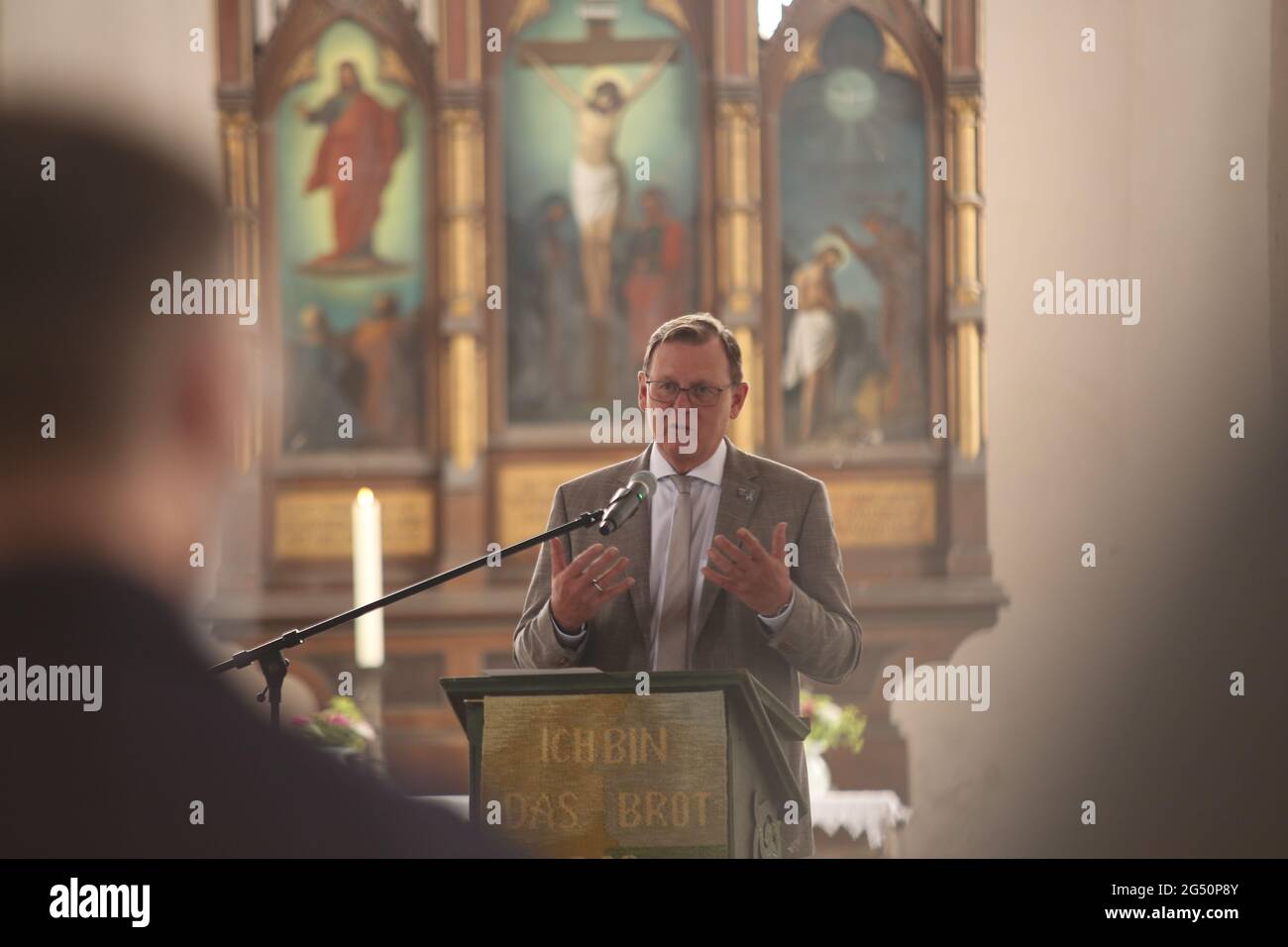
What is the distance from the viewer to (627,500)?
3.24m

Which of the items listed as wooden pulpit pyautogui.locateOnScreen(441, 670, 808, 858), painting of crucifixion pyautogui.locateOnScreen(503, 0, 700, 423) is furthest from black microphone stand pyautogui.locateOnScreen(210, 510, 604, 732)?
painting of crucifixion pyautogui.locateOnScreen(503, 0, 700, 423)

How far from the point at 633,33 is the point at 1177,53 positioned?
193 centimetres

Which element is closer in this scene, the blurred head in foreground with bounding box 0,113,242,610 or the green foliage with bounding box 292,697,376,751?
the green foliage with bounding box 292,697,376,751

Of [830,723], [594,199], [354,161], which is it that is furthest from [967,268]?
[354,161]

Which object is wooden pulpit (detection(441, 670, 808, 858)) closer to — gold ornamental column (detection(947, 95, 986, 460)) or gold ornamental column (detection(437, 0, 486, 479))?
gold ornamental column (detection(437, 0, 486, 479))

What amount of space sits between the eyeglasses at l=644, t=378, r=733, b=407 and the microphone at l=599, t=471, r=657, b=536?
20cm

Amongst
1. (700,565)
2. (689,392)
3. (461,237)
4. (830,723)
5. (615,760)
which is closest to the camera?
(615,760)

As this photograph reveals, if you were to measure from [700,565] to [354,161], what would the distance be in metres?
3.15

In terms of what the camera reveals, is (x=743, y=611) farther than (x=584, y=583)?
Yes

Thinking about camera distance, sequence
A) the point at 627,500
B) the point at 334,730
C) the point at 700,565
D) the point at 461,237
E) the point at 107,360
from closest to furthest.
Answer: the point at 627,500, the point at 700,565, the point at 334,730, the point at 107,360, the point at 461,237

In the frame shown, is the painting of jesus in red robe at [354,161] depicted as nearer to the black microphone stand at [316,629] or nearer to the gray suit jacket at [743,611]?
the gray suit jacket at [743,611]

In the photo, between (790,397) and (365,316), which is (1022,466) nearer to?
(790,397)

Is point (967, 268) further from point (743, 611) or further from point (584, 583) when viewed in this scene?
point (584, 583)

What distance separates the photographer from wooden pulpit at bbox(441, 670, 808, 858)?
3.07m
